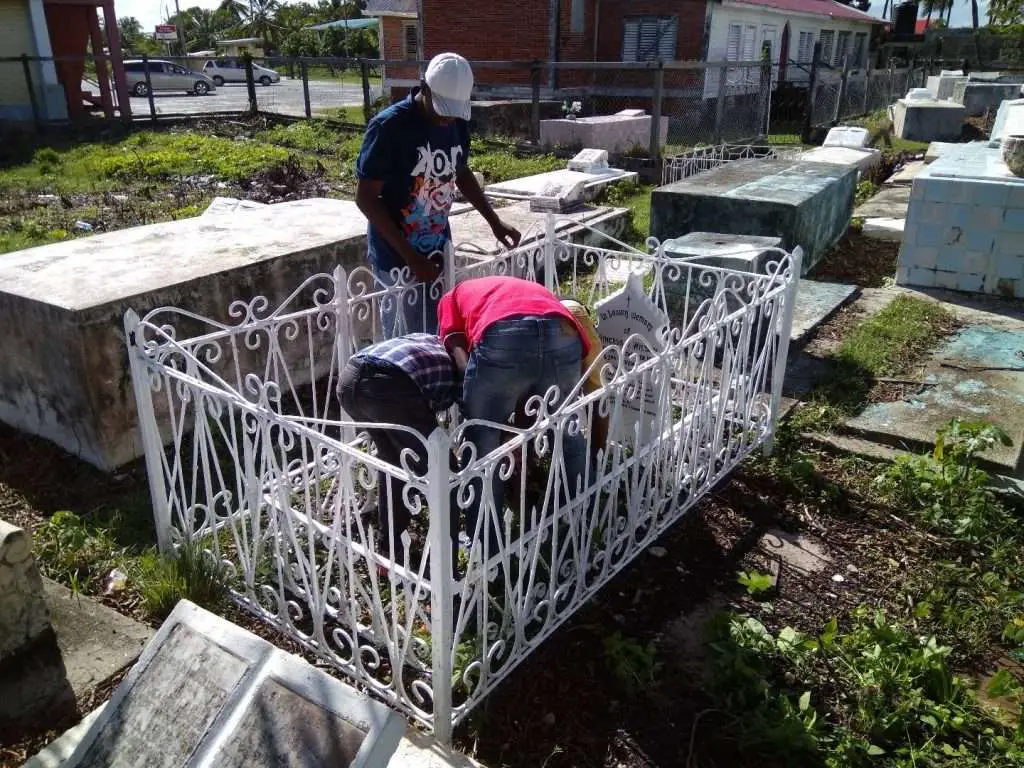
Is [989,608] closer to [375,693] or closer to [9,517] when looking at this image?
[375,693]

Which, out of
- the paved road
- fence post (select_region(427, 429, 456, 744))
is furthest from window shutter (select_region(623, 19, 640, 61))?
fence post (select_region(427, 429, 456, 744))

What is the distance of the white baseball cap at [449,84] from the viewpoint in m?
3.25

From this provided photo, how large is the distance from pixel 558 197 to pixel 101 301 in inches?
208

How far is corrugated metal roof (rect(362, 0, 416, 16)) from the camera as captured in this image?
930 inches

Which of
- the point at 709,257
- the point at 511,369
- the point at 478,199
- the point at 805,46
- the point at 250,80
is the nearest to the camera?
the point at 511,369

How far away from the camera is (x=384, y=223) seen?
3.46 m

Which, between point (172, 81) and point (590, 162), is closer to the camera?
point (590, 162)

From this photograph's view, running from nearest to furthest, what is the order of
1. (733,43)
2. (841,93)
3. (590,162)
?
(590,162), (841,93), (733,43)

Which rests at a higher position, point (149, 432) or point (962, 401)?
point (149, 432)

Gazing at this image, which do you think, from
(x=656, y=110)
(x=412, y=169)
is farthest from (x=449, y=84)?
(x=656, y=110)

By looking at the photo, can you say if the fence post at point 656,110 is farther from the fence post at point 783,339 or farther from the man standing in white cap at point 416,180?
the man standing in white cap at point 416,180

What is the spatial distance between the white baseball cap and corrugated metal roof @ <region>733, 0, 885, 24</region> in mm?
19470

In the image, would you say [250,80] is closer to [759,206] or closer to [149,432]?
[759,206]

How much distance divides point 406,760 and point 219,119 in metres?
17.5
